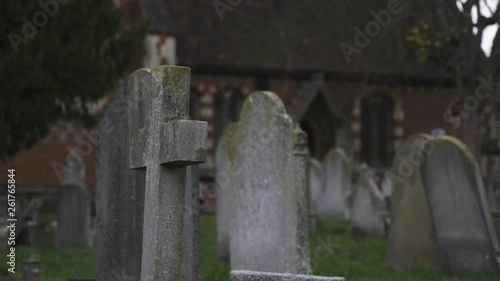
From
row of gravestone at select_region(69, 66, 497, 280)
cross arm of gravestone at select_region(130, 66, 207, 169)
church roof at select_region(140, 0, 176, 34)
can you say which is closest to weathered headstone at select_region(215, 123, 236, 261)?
row of gravestone at select_region(69, 66, 497, 280)

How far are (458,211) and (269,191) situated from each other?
7.02 ft

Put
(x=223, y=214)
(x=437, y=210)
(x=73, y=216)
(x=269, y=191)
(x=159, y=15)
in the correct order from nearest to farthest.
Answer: (x=269, y=191)
(x=437, y=210)
(x=223, y=214)
(x=73, y=216)
(x=159, y=15)

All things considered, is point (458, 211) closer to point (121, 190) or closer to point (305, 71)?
point (121, 190)

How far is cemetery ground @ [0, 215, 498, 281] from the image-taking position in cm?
1077

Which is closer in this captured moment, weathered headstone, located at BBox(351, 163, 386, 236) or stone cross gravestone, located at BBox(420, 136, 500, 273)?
stone cross gravestone, located at BBox(420, 136, 500, 273)

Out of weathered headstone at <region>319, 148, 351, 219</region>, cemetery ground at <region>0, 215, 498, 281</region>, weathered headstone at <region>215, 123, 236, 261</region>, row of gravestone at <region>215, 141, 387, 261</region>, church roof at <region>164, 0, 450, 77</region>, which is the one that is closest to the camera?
cemetery ground at <region>0, 215, 498, 281</region>

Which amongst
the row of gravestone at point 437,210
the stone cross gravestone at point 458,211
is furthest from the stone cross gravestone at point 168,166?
the stone cross gravestone at point 458,211

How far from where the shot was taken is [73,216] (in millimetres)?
16531

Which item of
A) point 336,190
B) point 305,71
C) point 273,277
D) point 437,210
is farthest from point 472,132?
point 273,277

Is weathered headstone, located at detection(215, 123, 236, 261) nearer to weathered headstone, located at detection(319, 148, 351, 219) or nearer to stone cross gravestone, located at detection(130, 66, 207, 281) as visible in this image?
stone cross gravestone, located at detection(130, 66, 207, 281)

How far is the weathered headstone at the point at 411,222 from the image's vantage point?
11320mm

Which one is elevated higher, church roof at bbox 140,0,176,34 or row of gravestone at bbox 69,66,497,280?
church roof at bbox 140,0,176,34

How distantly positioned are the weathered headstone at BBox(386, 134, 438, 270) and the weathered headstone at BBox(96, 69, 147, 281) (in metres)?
4.13

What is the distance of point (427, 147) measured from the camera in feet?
38.0
